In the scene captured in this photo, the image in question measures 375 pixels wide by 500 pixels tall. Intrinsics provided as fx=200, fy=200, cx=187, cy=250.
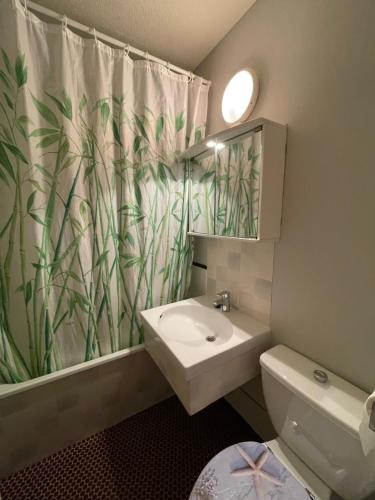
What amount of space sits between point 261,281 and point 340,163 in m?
0.63

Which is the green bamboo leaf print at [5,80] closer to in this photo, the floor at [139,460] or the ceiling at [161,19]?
the ceiling at [161,19]

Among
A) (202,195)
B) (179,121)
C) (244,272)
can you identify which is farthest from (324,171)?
(179,121)

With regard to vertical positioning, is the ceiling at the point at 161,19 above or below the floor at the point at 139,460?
above

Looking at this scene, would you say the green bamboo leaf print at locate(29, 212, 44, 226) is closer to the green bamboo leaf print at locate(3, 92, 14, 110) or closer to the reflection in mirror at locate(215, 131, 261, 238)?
the green bamboo leaf print at locate(3, 92, 14, 110)

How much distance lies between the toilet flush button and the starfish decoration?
35cm

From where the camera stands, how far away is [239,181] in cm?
111

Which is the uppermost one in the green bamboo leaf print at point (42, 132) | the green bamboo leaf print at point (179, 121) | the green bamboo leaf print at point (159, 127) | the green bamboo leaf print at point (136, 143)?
the green bamboo leaf print at point (179, 121)

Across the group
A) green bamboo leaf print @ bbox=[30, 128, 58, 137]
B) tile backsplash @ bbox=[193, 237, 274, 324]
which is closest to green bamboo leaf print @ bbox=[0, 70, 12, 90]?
green bamboo leaf print @ bbox=[30, 128, 58, 137]

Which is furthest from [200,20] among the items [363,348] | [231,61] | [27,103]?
[363,348]

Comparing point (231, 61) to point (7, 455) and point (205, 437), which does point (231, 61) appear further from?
point (7, 455)

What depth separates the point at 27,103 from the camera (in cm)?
92

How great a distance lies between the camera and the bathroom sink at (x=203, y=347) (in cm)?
84

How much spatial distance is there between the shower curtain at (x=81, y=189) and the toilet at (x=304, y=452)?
844 mm

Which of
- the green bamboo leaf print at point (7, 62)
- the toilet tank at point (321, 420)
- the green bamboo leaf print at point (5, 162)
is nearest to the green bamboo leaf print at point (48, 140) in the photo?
the green bamboo leaf print at point (5, 162)
